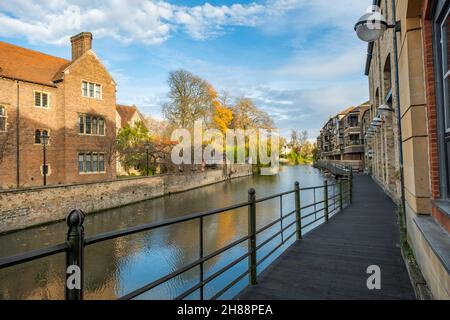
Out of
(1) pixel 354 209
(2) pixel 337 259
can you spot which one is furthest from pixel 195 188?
(2) pixel 337 259

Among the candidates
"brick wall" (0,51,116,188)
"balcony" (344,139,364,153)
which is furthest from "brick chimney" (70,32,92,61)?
"balcony" (344,139,364,153)

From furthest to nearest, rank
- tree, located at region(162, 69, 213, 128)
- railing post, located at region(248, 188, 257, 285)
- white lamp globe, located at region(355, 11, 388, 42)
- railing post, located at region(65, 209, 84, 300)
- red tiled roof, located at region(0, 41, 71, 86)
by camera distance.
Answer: tree, located at region(162, 69, 213, 128) → red tiled roof, located at region(0, 41, 71, 86) → white lamp globe, located at region(355, 11, 388, 42) → railing post, located at region(248, 188, 257, 285) → railing post, located at region(65, 209, 84, 300)

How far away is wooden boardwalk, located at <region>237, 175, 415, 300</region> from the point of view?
3283mm

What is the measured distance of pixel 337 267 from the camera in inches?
162

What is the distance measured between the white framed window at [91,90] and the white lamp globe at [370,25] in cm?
2060

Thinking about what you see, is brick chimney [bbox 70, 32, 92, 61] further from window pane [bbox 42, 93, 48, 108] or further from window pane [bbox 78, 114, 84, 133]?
window pane [bbox 78, 114, 84, 133]

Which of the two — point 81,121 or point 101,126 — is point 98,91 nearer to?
point 101,126

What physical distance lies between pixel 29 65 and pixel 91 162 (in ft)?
25.9

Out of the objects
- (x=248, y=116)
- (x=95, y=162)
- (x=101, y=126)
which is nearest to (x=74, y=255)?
(x=95, y=162)

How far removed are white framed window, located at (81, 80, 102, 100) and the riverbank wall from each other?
25.0 ft

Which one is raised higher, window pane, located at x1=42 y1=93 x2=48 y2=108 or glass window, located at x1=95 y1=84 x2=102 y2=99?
glass window, located at x1=95 y1=84 x2=102 y2=99
